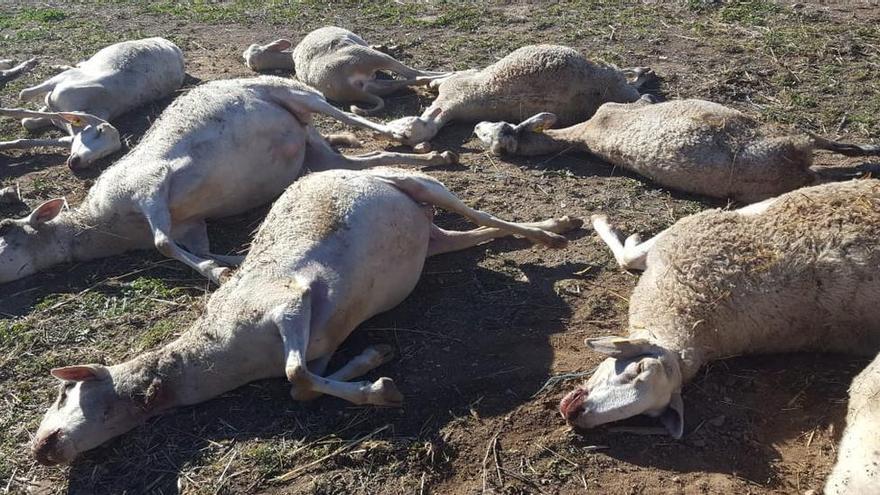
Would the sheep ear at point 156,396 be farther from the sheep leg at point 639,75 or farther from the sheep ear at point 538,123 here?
the sheep leg at point 639,75

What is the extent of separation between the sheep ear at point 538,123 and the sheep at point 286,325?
8.61 ft

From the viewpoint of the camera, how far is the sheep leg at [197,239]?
7.07m

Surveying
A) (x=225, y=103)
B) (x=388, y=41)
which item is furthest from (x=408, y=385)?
(x=388, y=41)

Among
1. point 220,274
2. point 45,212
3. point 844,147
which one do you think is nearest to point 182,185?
point 220,274

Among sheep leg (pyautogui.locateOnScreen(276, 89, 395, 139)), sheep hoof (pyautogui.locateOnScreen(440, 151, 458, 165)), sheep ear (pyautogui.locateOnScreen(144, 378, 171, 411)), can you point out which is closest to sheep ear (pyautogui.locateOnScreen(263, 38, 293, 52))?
sheep leg (pyautogui.locateOnScreen(276, 89, 395, 139))

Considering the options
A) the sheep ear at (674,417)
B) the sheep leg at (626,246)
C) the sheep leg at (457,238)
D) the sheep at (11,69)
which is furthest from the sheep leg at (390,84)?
the sheep ear at (674,417)

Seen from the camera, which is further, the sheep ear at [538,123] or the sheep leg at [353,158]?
the sheep ear at [538,123]

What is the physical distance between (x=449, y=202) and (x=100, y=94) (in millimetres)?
5870

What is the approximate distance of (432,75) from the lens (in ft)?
34.3

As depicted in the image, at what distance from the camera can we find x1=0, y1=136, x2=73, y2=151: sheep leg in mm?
9672

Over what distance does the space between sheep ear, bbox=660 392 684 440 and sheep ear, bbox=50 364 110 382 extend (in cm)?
344

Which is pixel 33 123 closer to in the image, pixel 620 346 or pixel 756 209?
pixel 620 346

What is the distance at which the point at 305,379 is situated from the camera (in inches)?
201

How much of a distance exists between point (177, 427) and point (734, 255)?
12.0 ft
